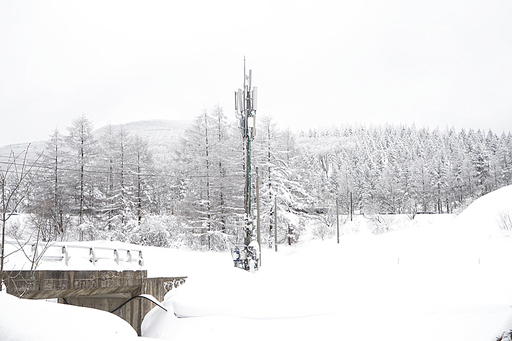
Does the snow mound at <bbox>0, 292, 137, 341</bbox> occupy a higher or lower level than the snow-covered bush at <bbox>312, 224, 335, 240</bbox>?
higher

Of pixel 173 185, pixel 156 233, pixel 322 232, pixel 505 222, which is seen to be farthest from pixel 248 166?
pixel 322 232

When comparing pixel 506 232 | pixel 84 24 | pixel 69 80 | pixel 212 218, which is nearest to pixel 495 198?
pixel 506 232

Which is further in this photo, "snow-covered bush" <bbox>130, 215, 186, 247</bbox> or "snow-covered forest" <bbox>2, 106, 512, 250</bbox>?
"snow-covered bush" <bbox>130, 215, 186, 247</bbox>

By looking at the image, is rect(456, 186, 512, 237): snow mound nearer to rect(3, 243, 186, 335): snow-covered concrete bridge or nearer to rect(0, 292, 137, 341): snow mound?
rect(3, 243, 186, 335): snow-covered concrete bridge

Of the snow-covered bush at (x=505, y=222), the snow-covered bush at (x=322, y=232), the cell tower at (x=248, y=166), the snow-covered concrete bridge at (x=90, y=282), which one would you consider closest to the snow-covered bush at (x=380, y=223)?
the snow-covered bush at (x=322, y=232)

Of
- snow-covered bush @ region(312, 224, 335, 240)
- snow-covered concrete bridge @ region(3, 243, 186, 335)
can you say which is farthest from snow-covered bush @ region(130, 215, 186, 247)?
snow-covered concrete bridge @ region(3, 243, 186, 335)

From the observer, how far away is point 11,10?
13289mm

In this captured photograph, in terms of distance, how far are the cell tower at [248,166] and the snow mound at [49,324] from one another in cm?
954

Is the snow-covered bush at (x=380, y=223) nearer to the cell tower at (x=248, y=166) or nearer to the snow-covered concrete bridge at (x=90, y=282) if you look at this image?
the cell tower at (x=248, y=166)

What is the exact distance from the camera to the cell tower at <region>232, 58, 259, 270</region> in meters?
12.1

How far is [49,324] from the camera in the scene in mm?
2082

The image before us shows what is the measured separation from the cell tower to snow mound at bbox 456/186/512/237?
354 inches

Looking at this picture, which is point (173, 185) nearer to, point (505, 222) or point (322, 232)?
point (322, 232)

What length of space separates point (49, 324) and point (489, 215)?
19686 mm
